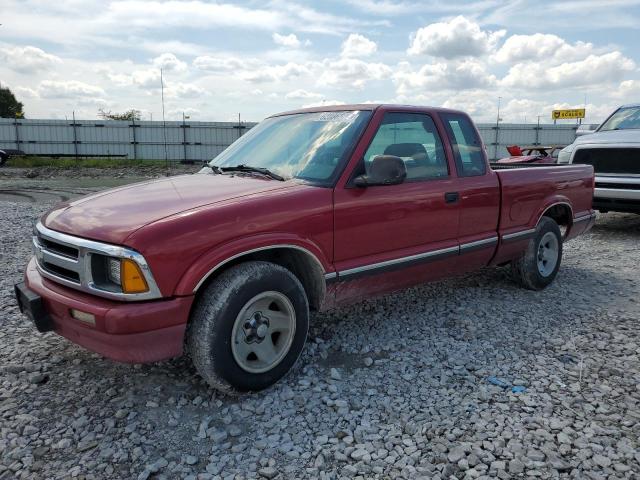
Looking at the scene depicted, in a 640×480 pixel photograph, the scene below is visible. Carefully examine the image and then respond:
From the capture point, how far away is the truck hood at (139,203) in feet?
9.61

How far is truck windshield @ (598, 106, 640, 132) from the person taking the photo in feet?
29.3

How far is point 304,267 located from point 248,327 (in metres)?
0.62

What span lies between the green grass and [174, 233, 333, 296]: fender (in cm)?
2108

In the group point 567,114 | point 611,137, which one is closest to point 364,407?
point 611,137

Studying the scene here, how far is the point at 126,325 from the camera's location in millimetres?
2727

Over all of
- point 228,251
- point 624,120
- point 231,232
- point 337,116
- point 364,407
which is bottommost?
point 364,407

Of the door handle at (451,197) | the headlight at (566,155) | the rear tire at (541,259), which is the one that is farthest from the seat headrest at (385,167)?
the headlight at (566,155)

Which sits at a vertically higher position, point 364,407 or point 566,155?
point 566,155

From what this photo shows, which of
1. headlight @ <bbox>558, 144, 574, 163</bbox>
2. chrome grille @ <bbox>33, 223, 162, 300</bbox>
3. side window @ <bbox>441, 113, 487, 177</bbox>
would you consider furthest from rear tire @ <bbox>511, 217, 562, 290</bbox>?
headlight @ <bbox>558, 144, 574, 163</bbox>

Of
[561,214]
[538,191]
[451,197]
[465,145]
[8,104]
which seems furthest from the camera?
[8,104]

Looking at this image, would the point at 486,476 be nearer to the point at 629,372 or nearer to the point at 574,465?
the point at 574,465

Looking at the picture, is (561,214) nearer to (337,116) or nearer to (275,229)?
(337,116)

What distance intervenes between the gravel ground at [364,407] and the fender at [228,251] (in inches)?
31.9

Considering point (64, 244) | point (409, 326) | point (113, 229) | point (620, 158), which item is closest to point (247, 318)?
point (113, 229)
